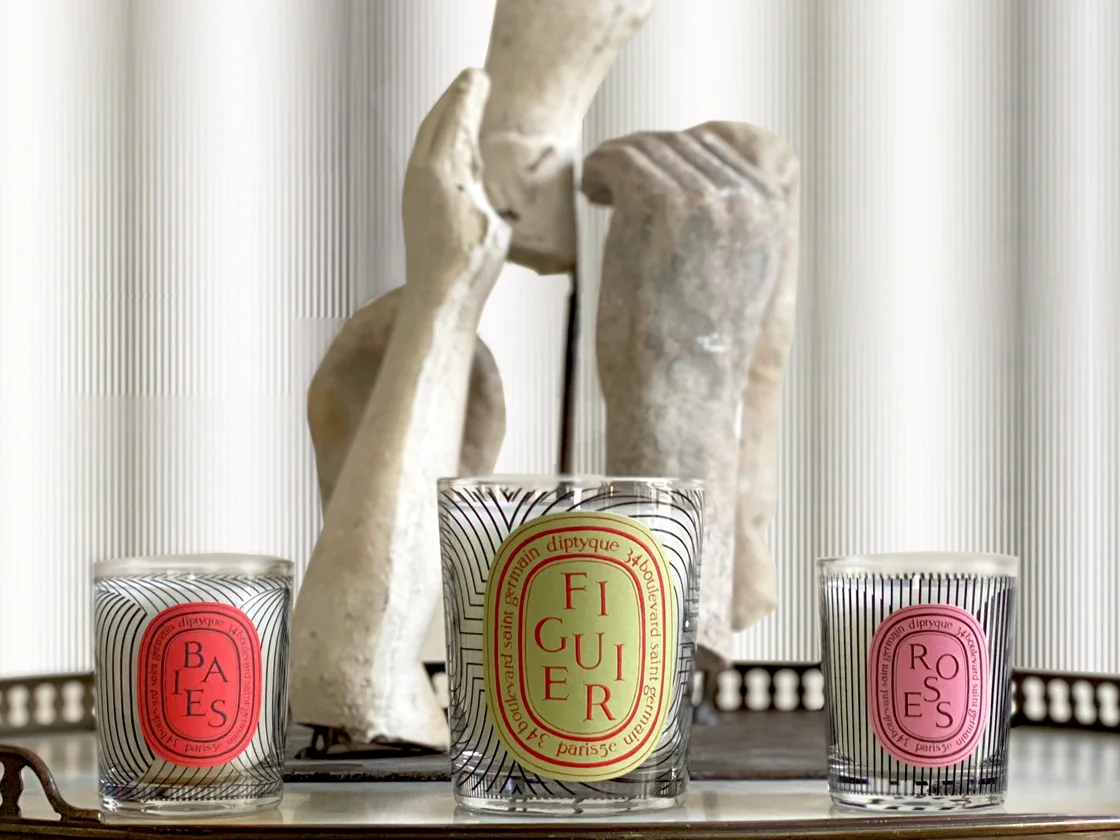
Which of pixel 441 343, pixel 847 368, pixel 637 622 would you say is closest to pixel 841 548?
pixel 847 368

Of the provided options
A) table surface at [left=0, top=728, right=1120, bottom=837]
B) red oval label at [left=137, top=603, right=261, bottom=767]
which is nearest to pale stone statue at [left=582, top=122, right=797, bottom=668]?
table surface at [left=0, top=728, right=1120, bottom=837]

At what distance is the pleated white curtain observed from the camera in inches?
31.6

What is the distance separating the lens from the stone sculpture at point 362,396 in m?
0.59

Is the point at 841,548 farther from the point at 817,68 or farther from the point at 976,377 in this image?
the point at 817,68

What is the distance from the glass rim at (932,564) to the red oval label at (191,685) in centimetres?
16

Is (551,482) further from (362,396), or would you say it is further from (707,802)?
(362,396)

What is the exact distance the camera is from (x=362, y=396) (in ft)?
1.97

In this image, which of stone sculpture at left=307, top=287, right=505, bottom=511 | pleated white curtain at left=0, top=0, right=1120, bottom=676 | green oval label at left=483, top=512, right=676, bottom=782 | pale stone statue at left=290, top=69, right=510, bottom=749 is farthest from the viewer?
pleated white curtain at left=0, top=0, right=1120, bottom=676

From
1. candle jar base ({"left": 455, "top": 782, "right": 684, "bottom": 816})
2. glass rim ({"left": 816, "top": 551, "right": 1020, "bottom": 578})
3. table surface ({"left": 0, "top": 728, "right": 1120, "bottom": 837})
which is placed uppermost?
glass rim ({"left": 816, "top": 551, "right": 1020, "bottom": 578})

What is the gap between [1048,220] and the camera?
2.81 ft

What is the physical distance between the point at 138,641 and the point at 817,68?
0.62 m

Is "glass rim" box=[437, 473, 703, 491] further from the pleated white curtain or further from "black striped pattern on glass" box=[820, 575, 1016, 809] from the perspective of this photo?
the pleated white curtain

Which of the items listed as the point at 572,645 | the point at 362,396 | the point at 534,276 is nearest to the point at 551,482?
the point at 572,645

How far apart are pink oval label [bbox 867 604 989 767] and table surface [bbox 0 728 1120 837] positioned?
20mm
